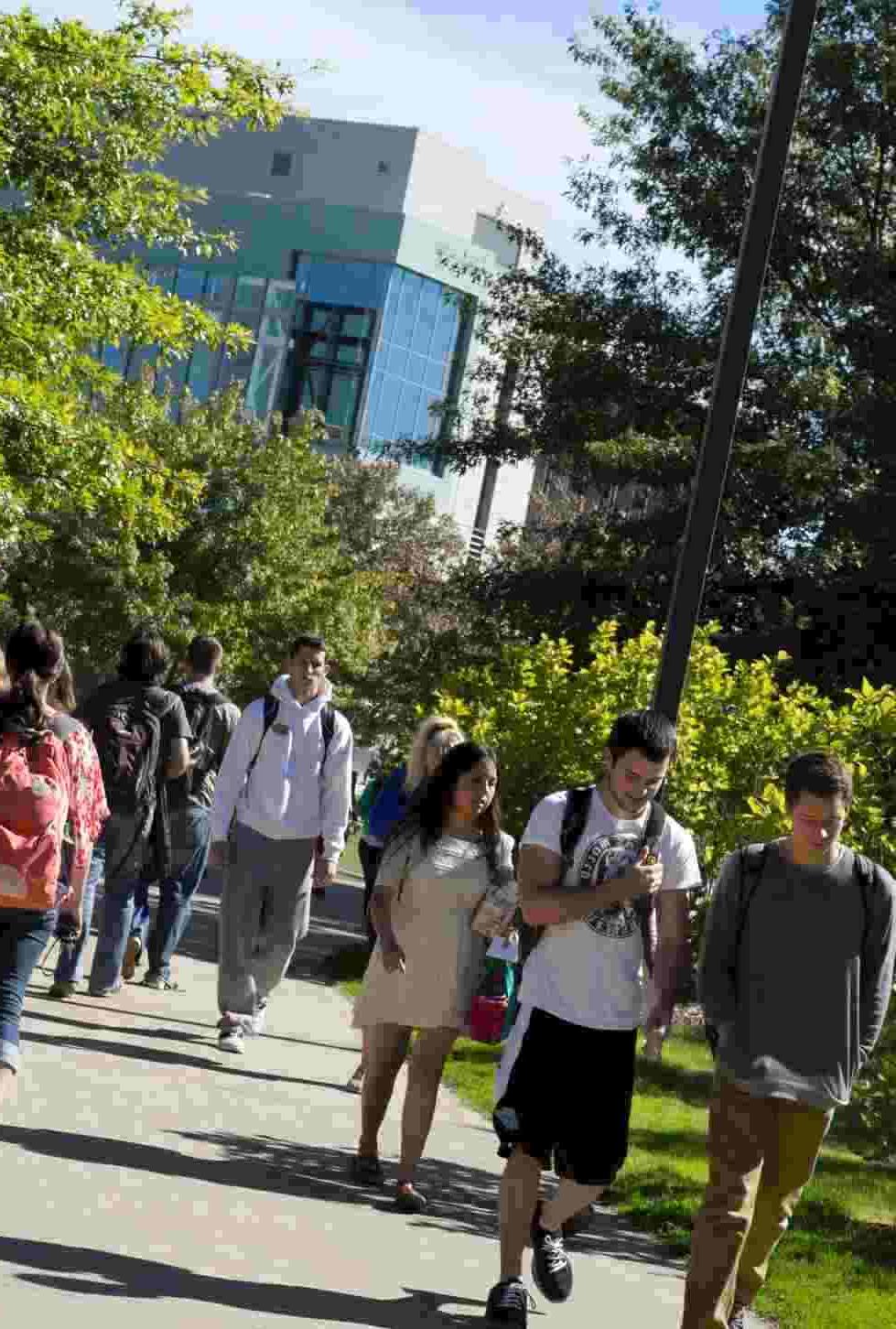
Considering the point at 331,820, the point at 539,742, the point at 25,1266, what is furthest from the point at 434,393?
the point at 25,1266

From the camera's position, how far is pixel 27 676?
25.6 ft

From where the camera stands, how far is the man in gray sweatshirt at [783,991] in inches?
269

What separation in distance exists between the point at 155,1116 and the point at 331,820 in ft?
8.75

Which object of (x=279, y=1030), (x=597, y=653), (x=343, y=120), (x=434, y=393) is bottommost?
(x=279, y=1030)

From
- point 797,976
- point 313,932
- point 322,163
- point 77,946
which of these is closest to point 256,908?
point 77,946

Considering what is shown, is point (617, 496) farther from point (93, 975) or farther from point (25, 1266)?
point (25, 1266)

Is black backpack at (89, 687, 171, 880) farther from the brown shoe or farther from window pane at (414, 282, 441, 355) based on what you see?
window pane at (414, 282, 441, 355)

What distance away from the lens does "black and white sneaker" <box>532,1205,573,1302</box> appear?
7480mm

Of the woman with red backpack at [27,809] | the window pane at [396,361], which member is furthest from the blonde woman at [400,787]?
the window pane at [396,361]

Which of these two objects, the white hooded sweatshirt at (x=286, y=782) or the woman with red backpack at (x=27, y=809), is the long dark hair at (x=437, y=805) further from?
the white hooded sweatshirt at (x=286, y=782)

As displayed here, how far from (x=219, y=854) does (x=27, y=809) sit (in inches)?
173

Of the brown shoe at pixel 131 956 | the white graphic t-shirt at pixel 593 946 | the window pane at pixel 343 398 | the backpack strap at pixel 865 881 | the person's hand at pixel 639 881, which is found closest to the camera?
the backpack strap at pixel 865 881

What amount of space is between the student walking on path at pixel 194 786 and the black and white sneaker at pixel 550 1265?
663 centimetres

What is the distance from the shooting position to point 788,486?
71.3 ft
